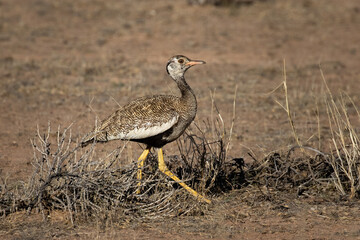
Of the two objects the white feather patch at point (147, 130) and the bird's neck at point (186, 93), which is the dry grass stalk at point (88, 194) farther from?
A: the bird's neck at point (186, 93)

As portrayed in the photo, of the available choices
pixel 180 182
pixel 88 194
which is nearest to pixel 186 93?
pixel 180 182

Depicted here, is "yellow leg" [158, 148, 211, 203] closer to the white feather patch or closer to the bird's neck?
the white feather patch

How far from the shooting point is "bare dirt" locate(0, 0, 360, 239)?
5.29 m

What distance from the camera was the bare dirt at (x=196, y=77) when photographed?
208 inches

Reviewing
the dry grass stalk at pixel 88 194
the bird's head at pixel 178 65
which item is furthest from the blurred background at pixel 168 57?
the dry grass stalk at pixel 88 194

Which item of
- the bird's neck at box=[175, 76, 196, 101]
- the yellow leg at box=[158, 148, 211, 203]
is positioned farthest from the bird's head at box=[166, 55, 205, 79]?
the yellow leg at box=[158, 148, 211, 203]

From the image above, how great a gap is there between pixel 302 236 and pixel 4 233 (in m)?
2.55

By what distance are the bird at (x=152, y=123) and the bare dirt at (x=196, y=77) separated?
380mm

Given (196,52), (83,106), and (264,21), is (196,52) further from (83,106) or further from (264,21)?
(83,106)

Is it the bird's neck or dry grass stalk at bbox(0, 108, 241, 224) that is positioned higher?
the bird's neck

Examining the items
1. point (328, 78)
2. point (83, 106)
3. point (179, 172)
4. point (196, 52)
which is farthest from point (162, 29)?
point (179, 172)

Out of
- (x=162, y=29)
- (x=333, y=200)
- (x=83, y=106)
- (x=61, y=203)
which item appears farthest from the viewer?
(x=162, y=29)

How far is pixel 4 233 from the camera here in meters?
4.95

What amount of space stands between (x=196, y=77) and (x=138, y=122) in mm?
6218
